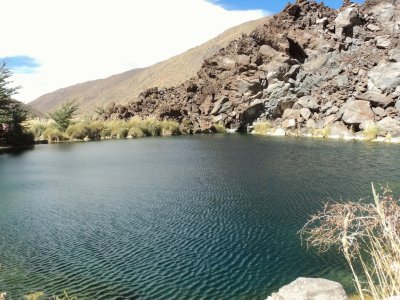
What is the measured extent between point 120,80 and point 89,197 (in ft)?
522

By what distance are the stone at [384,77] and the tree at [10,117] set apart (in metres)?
43.3

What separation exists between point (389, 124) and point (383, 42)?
58.1ft

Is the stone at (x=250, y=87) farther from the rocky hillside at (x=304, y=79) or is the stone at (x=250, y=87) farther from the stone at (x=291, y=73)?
the stone at (x=291, y=73)

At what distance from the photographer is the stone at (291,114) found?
180 feet

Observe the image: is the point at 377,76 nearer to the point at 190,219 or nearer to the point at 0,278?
the point at 190,219

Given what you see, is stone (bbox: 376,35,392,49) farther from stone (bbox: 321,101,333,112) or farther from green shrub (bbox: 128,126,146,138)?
green shrub (bbox: 128,126,146,138)

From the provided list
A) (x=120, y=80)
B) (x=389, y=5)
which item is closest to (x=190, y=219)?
(x=389, y=5)

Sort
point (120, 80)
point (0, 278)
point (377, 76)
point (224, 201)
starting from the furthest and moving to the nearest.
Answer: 1. point (120, 80)
2. point (377, 76)
3. point (224, 201)
4. point (0, 278)

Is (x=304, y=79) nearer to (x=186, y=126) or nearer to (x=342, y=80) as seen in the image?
(x=342, y=80)

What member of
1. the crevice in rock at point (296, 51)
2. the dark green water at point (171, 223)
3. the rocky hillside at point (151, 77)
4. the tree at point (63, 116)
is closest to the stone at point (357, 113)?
the dark green water at point (171, 223)

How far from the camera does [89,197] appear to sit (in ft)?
63.0

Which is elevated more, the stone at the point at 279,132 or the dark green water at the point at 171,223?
the stone at the point at 279,132

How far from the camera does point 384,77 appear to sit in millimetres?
47156

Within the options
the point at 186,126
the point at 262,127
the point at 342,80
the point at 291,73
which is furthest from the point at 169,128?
the point at 342,80
